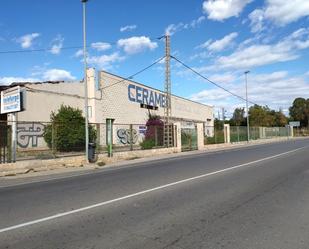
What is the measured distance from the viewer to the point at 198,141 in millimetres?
41625

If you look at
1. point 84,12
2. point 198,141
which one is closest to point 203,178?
point 84,12

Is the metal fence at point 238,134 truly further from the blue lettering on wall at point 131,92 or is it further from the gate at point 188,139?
the blue lettering on wall at point 131,92

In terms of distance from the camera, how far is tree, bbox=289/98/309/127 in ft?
468

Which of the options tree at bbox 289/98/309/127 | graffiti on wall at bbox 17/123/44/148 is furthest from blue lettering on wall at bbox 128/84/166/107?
tree at bbox 289/98/309/127

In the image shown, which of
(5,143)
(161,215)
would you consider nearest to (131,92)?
(5,143)

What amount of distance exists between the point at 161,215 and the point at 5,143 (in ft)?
44.9

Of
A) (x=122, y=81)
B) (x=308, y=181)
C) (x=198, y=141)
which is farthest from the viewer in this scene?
(x=122, y=81)

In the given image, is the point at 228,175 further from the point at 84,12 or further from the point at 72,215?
the point at 84,12

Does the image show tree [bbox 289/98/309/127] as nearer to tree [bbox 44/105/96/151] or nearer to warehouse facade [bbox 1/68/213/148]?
warehouse facade [bbox 1/68/213/148]

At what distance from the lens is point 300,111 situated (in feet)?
475

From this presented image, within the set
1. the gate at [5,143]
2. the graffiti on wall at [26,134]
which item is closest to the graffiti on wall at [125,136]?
the graffiti on wall at [26,134]

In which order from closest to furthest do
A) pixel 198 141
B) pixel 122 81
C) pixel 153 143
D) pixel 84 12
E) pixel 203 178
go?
pixel 203 178, pixel 84 12, pixel 153 143, pixel 198 141, pixel 122 81

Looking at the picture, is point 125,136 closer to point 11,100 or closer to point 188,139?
point 188,139

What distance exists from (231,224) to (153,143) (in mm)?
26924
